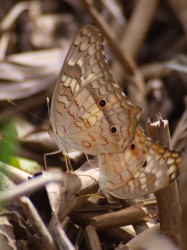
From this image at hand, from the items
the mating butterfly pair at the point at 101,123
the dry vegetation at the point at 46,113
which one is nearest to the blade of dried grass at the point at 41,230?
the dry vegetation at the point at 46,113

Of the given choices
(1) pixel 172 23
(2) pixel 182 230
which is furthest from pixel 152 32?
(2) pixel 182 230

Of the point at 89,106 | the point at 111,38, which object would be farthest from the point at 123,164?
the point at 111,38

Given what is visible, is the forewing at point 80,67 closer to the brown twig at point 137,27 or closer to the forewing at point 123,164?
the forewing at point 123,164

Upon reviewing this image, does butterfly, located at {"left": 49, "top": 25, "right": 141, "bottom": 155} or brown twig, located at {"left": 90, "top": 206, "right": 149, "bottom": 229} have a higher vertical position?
butterfly, located at {"left": 49, "top": 25, "right": 141, "bottom": 155}

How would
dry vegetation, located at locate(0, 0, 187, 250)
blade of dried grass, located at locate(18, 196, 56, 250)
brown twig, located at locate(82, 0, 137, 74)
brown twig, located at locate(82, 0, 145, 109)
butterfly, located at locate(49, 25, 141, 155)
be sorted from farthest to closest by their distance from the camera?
brown twig, located at locate(82, 0, 145, 109), brown twig, located at locate(82, 0, 137, 74), butterfly, located at locate(49, 25, 141, 155), dry vegetation, located at locate(0, 0, 187, 250), blade of dried grass, located at locate(18, 196, 56, 250)

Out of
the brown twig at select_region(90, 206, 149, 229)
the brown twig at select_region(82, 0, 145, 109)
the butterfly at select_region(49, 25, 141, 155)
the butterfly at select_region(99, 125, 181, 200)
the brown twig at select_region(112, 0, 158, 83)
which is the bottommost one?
the brown twig at select_region(90, 206, 149, 229)

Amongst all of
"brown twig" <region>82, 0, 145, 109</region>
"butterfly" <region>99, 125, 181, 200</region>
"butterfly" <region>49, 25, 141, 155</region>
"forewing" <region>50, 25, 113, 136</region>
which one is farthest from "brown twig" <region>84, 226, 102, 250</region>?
"brown twig" <region>82, 0, 145, 109</region>

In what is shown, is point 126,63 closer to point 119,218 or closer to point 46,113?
point 46,113

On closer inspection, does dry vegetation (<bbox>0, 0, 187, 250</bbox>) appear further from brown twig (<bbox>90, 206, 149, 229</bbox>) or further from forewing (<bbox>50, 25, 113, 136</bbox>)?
forewing (<bbox>50, 25, 113, 136</bbox>)
